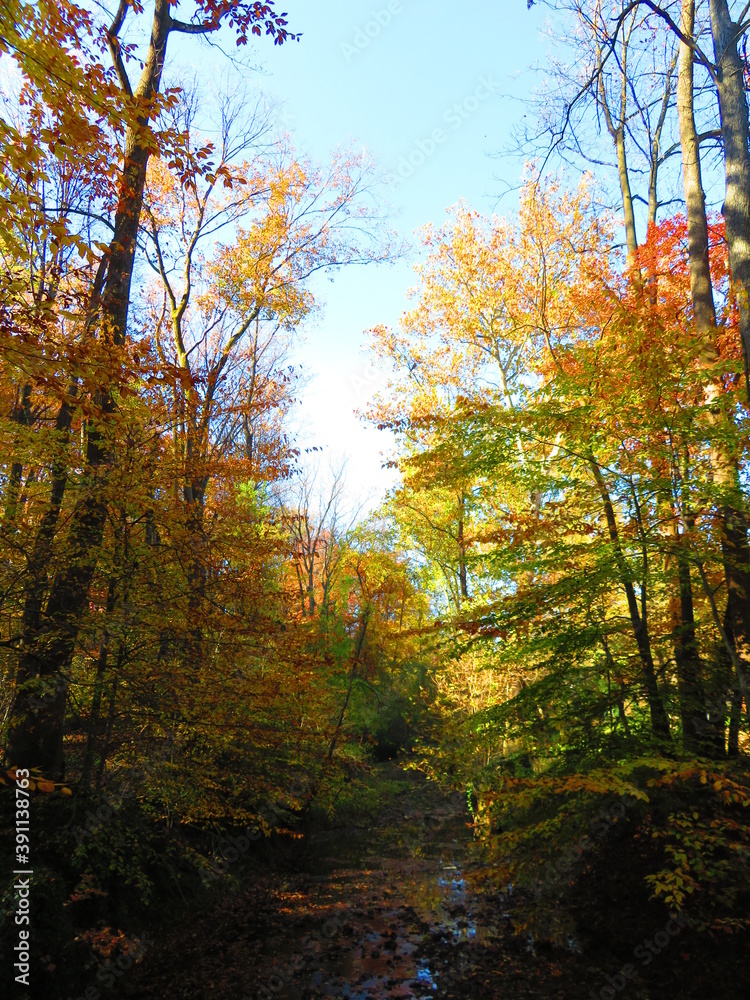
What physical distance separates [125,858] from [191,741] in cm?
140

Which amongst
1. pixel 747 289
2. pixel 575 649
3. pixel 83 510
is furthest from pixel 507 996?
pixel 747 289

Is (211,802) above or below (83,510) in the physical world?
below

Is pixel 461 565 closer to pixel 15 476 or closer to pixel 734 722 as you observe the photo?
pixel 734 722

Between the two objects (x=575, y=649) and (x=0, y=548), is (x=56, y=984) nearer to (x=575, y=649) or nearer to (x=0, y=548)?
(x=0, y=548)

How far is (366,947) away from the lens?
7.57 metres

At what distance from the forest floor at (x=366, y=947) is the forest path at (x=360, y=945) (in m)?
0.02

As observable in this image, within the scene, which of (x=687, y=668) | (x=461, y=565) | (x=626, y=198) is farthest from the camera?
(x=461, y=565)

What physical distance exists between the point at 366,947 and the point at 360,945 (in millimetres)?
117

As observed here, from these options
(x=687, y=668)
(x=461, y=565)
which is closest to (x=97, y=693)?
(x=687, y=668)

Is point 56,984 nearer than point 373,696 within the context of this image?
Yes

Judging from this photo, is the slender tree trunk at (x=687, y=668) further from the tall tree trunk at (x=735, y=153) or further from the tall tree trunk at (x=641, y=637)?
the tall tree trunk at (x=735, y=153)

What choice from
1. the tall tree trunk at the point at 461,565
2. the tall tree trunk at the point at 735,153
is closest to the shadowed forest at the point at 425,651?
the tall tree trunk at the point at 735,153

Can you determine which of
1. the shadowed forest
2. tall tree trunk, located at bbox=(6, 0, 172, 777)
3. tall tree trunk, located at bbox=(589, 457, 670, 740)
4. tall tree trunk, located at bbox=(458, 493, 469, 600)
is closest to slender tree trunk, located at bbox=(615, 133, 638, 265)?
the shadowed forest

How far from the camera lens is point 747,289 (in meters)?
5.85
